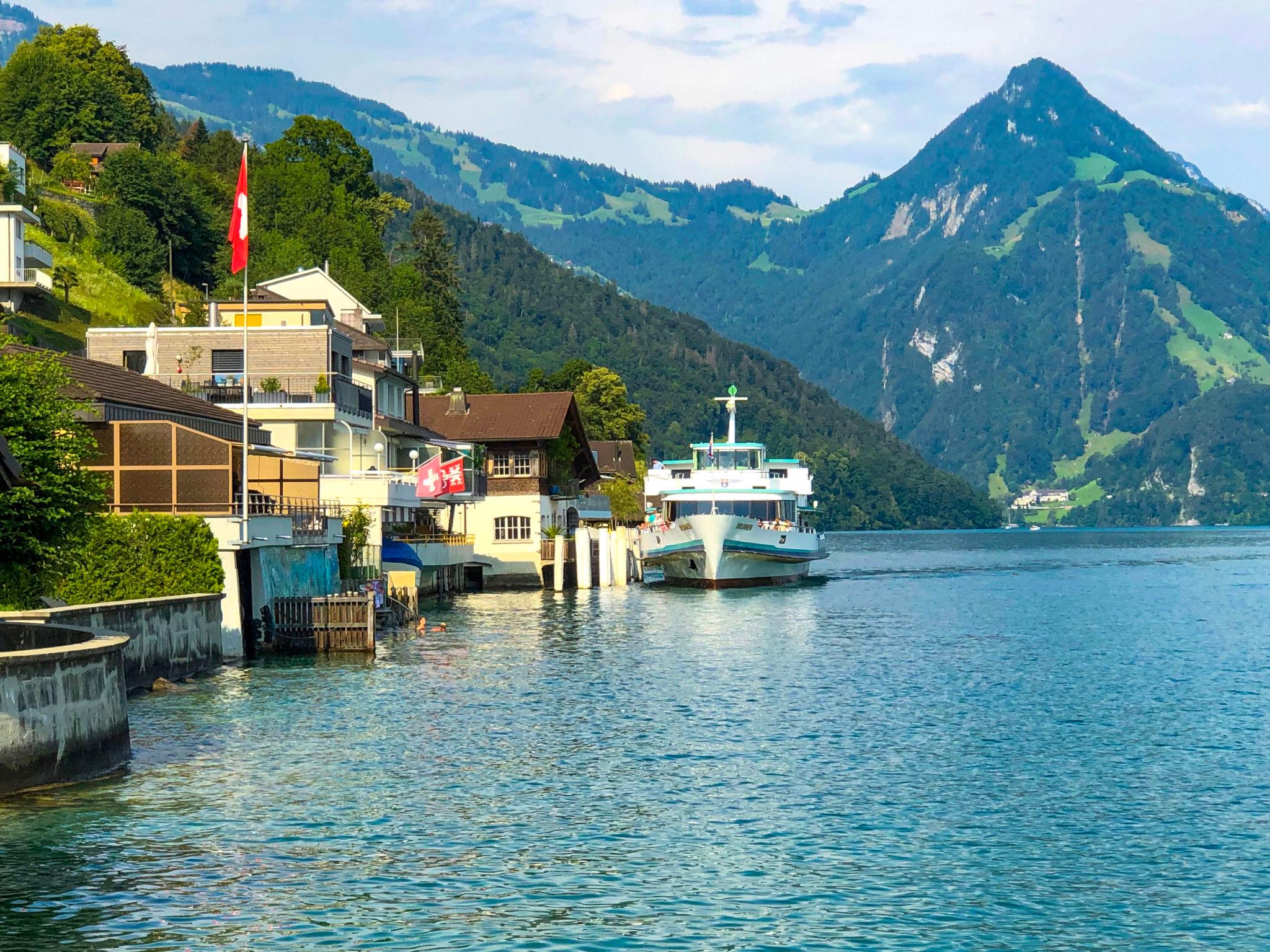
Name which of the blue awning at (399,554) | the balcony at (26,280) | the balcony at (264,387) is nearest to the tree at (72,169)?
the balcony at (26,280)

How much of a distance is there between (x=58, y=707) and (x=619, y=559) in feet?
247

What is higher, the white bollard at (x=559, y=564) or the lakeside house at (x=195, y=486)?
the lakeside house at (x=195, y=486)

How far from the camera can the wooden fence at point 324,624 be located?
48281mm

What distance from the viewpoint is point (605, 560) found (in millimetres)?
98312

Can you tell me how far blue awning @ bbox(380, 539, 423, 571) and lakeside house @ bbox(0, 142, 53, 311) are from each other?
26673 mm

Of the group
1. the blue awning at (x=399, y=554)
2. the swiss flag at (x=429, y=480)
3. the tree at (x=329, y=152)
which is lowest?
the blue awning at (x=399, y=554)

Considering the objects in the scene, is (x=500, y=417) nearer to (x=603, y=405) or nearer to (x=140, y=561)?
(x=140, y=561)

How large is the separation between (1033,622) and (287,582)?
3767 centimetres

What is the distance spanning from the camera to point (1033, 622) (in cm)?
7175

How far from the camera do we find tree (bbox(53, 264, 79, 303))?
95.9 meters

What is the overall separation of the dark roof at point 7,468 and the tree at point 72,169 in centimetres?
9219

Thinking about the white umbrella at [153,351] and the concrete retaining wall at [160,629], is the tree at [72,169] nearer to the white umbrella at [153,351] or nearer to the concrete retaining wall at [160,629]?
the white umbrella at [153,351]

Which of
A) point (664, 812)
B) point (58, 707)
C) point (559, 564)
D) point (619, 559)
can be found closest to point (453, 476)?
point (559, 564)

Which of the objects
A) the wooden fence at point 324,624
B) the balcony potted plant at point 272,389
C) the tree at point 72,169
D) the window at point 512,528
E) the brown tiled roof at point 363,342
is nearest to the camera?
the wooden fence at point 324,624
